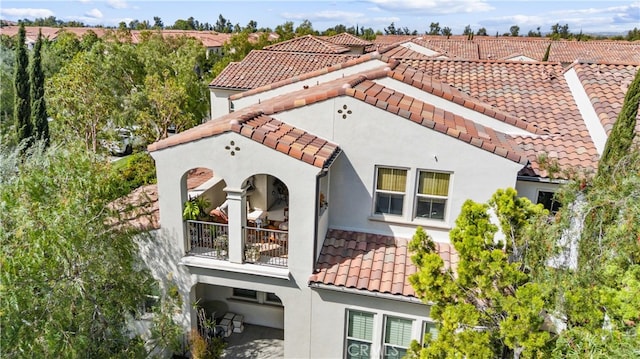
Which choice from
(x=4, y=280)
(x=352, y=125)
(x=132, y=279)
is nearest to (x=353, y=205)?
(x=352, y=125)

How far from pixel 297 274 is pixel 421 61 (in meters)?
13.8

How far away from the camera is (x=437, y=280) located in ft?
28.3

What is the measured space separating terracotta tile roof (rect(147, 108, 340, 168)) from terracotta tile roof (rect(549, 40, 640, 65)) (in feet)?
203

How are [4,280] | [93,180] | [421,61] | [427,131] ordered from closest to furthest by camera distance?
[4,280] → [93,180] → [427,131] → [421,61]

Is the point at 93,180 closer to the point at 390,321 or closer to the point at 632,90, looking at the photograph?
the point at 390,321

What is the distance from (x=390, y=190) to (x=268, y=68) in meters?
19.4

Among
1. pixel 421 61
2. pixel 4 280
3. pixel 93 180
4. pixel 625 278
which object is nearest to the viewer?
pixel 625 278

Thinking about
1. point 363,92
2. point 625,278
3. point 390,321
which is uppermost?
point 363,92

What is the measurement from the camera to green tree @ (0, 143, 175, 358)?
26.6 ft

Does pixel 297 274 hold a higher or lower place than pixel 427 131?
lower

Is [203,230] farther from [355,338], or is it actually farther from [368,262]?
[355,338]

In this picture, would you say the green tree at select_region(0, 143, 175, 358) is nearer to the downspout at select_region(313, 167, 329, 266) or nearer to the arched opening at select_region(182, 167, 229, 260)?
the arched opening at select_region(182, 167, 229, 260)

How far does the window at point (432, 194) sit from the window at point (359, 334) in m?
3.65

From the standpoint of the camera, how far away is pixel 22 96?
1041 inches
